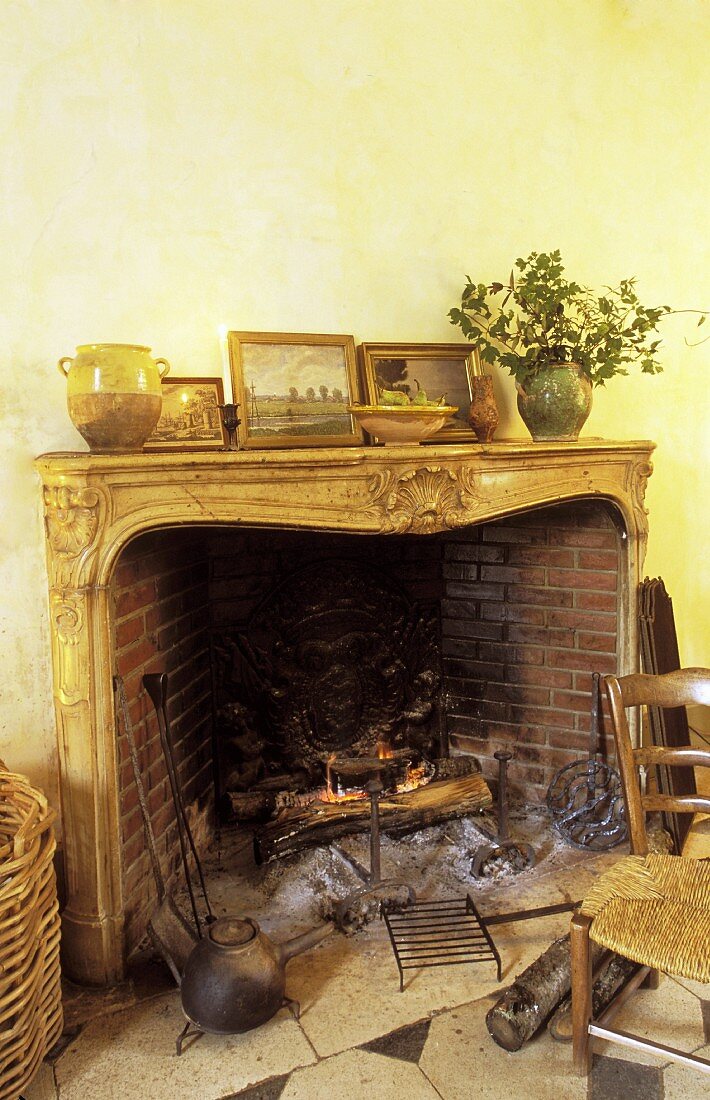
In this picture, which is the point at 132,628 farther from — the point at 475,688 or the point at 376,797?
the point at 475,688

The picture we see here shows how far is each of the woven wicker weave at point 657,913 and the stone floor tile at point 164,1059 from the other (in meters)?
0.66

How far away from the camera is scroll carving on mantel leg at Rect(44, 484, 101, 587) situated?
1716 millimetres

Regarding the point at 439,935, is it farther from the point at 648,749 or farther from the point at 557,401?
the point at 557,401

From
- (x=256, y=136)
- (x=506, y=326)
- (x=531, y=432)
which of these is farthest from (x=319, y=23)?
(x=531, y=432)

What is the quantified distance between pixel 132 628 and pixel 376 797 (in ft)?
2.46

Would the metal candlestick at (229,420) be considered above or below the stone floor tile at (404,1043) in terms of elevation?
above

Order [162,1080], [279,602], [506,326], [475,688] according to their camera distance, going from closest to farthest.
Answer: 1. [162,1080]
2. [506,326]
3. [279,602]
4. [475,688]

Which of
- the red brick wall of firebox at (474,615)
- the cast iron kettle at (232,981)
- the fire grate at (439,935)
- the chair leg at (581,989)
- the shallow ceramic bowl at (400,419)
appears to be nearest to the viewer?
the chair leg at (581,989)

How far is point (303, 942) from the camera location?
6.10 ft

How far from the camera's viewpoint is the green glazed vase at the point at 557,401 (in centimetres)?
232

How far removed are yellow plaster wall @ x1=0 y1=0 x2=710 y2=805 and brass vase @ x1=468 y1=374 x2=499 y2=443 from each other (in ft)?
0.85

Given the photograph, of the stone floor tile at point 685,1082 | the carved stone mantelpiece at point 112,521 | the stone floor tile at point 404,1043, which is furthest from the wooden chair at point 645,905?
the carved stone mantelpiece at point 112,521

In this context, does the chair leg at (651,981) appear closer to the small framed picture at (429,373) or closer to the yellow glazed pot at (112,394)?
the small framed picture at (429,373)

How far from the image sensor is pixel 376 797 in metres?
2.13
